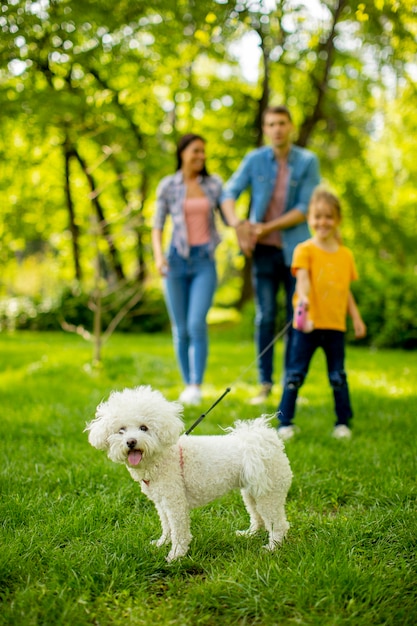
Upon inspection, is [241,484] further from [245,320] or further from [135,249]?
[135,249]

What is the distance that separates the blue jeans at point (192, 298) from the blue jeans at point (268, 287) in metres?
0.42

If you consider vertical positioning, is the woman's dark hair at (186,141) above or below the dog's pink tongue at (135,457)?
above

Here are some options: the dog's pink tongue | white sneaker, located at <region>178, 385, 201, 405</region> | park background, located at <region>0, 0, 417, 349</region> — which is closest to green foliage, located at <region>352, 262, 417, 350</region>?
park background, located at <region>0, 0, 417, 349</region>

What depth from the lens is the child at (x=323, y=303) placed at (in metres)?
4.16

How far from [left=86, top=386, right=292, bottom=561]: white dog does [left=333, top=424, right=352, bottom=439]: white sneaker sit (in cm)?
165

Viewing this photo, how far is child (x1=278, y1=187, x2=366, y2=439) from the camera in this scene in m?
4.16

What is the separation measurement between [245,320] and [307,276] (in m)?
8.59

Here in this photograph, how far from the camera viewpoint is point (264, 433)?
2.59 m

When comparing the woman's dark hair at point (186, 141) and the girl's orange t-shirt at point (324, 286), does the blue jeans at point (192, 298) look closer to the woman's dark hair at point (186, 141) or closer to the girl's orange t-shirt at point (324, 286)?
the woman's dark hair at point (186, 141)

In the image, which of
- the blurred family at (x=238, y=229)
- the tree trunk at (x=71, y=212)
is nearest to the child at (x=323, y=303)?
A: the blurred family at (x=238, y=229)

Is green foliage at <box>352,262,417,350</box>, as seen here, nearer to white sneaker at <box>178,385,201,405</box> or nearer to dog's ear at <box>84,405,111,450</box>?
white sneaker at <box>178,385,201,405</box>

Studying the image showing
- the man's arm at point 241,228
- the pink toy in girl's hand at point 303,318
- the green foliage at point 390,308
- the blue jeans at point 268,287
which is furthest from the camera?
the green foliage at point 390,308

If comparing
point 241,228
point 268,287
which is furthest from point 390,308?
point 241,228

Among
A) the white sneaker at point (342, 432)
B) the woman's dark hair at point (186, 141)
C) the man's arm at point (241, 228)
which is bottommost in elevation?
the white sneaker at point (342, 432)
